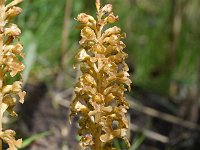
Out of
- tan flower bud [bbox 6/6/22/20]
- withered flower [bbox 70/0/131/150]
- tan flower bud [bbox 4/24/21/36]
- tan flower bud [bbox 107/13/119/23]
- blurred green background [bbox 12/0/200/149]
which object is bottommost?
blurred green background [bbox 12/0/200/149]

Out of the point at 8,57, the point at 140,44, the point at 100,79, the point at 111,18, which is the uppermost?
the point at 111,18

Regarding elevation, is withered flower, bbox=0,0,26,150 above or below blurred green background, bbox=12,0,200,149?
above

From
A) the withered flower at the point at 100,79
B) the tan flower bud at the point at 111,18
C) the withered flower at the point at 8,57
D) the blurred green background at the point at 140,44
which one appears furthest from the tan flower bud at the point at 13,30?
the blurred green background at the point at 140,44

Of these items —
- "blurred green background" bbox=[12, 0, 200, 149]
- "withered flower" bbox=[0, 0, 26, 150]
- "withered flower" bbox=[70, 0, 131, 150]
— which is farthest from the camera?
"blurred green background" bbox=[12, 0, 200, 149]

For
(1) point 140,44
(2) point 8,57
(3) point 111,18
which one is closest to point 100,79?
(3) point 111,18

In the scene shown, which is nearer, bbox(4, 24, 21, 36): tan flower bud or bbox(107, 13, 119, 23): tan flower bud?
bbox(4, 24, 21, 36): tan flower bud

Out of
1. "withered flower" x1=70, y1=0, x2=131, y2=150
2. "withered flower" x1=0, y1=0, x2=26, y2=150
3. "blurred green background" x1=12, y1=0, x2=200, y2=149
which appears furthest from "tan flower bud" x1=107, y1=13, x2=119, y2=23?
"blurred green background" x1=12, y1=0, x2=200, y2=149

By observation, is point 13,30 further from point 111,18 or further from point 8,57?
point 111,18

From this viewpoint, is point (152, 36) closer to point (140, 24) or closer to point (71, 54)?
point (140, 24)

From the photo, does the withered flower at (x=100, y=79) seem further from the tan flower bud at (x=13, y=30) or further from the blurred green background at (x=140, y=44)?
the blurred green background at (x=140, y=44)

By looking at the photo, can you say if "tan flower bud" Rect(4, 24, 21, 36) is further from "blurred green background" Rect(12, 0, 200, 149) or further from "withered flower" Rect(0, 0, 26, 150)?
"blurred green background" Rect(12, 0, 200, 149)
